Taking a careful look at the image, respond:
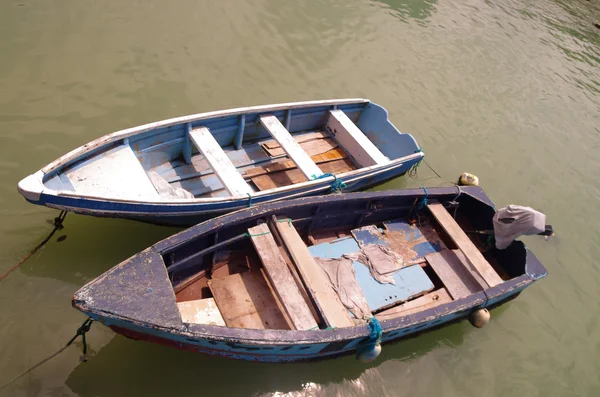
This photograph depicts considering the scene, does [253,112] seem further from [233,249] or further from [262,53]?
[262,53]

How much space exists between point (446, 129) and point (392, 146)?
3.21 meters

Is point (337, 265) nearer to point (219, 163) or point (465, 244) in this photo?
point (465, 244)

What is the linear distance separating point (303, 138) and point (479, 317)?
195 inches

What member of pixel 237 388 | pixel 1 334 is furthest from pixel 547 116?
pixel 1 334

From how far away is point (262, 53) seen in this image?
1180cm

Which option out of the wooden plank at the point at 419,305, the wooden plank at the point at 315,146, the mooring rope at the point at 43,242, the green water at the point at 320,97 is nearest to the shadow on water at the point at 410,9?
the green water at the point at 320,97

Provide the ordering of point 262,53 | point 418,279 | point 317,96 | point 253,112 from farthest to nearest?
point 262,53 < point 317,96 < point 253,112 < point 418,279

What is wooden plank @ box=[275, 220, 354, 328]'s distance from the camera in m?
5.38

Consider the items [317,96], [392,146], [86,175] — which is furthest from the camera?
[317,96]

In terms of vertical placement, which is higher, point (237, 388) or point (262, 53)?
point (262, 53)

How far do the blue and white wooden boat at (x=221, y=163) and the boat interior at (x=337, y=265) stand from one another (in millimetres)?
697

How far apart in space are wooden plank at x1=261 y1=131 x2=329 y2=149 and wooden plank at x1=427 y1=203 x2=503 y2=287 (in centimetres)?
298

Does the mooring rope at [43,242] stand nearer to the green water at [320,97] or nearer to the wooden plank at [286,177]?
the green water at [320,97]

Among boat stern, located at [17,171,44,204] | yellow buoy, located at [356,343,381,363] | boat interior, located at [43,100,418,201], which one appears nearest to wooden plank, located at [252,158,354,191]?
boat interior, located at [43,100,418,201]
